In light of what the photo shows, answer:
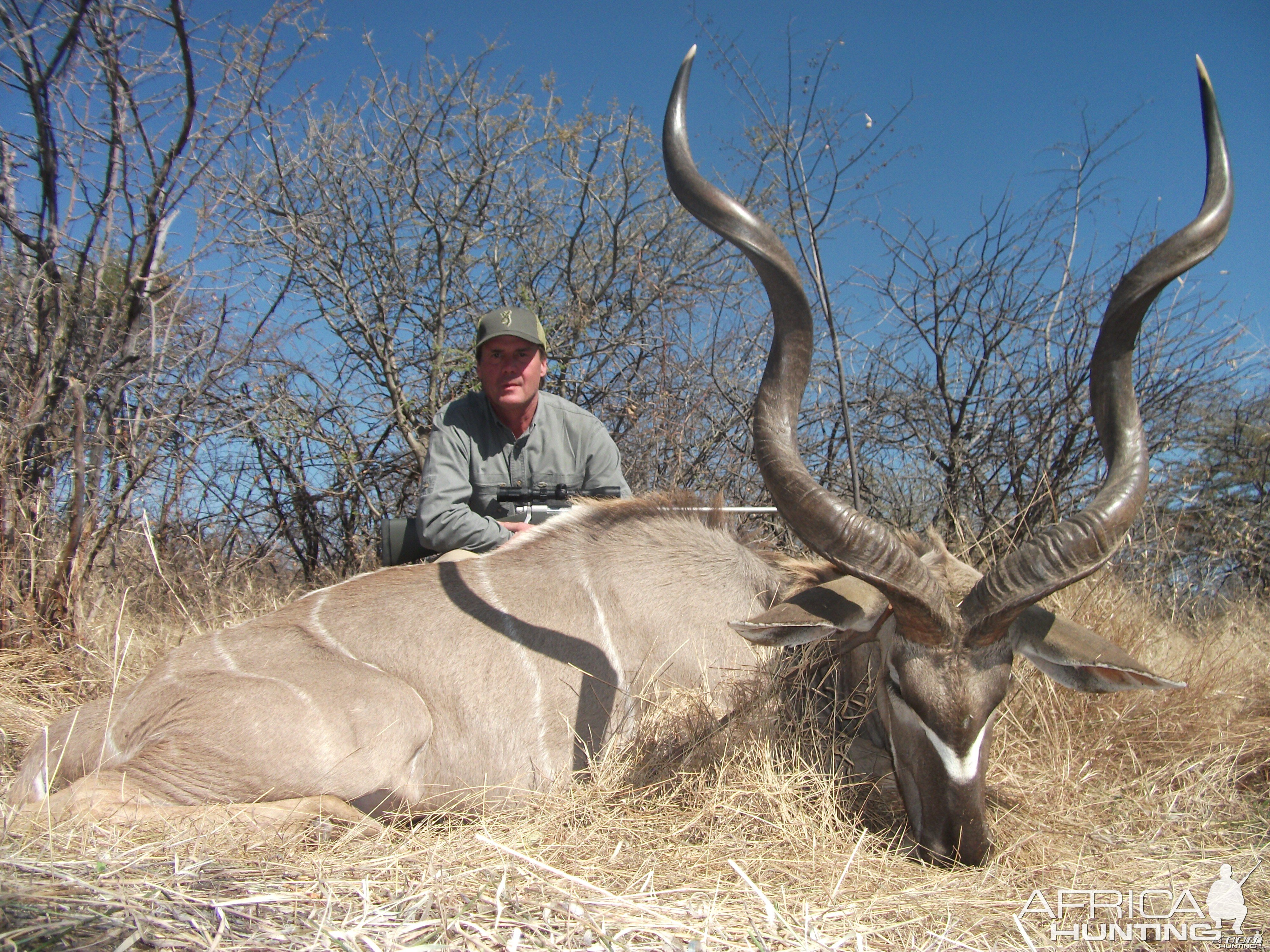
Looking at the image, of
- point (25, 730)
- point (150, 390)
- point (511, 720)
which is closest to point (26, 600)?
point (25, 730)

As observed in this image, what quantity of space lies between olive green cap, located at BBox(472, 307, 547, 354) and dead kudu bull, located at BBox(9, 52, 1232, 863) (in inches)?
40.1

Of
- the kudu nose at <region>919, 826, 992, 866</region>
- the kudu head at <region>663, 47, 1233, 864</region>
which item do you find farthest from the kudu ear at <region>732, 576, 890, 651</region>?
the kudu nose at <region>919, 826, 992, 866</region>

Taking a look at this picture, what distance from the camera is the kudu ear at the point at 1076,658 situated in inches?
87.4

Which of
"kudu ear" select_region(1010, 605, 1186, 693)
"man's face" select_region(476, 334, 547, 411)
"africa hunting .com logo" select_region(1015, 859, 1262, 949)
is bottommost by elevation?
"africa hunting .com logo" select_region(1015, 859, 1262, 949)

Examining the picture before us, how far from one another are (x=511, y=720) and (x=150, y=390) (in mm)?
2944

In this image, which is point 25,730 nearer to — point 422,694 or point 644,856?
point 422,694

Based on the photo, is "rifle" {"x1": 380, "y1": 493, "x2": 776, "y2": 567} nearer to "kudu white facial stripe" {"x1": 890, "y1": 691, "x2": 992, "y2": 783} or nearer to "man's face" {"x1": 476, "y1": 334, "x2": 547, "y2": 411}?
"man's face" {"x1": 476, "y1": 334, "x2": 547, "y2": 411}

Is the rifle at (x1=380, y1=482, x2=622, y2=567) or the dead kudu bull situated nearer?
the dead kudu bull

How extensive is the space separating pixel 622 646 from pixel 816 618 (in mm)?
713

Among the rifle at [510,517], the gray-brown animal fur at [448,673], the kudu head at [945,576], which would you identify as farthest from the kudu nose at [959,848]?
the rifle at [510,517]

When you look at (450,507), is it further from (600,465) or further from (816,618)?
(816,618)

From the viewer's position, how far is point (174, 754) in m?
2.31

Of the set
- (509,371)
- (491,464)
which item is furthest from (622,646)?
(509,371)

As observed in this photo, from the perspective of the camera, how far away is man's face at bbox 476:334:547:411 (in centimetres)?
370
